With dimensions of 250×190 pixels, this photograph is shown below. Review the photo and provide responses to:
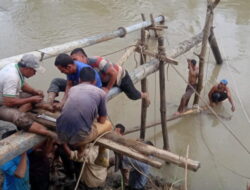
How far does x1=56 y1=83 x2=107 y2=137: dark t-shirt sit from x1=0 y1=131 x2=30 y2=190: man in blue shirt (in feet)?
2.50

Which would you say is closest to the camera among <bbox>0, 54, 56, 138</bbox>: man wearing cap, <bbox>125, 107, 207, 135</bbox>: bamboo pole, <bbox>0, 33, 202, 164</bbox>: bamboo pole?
<bbox>0, 33, 202, 164</bbox>: bamboo pole

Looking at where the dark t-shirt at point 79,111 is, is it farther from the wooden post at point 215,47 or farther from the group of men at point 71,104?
the wooden post at point 215,47

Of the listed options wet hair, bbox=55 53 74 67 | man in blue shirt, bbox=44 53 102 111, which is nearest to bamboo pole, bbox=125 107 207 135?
man in blue shirt, bbox=44 53 102 111

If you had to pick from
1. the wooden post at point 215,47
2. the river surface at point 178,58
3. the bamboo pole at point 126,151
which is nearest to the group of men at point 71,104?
the bamboo pole at point 126,151

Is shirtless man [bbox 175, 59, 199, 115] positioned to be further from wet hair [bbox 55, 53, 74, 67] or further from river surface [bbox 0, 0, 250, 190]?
wet hair [bbox 55, 53, 74, 67]

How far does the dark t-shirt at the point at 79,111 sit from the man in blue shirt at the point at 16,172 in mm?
763

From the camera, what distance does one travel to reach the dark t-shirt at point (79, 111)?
3.19m

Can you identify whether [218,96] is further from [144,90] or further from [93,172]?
[93,172]

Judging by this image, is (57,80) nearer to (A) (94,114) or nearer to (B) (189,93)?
(A) (94,114)

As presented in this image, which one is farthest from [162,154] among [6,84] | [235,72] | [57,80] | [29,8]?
[29,8]

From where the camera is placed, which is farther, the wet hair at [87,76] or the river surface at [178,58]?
the river surface at [178,58]

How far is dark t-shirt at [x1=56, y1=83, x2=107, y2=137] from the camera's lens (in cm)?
319

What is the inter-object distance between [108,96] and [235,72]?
20.6 ft

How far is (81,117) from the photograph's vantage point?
10.5 feet
